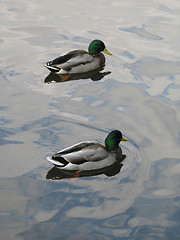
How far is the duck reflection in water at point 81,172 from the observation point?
643cm

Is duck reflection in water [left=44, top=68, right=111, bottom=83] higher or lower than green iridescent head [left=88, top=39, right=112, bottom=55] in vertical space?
lower

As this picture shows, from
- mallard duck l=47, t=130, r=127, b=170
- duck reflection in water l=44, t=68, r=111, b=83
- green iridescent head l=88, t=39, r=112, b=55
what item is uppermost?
green iridescent head l=88, t=39, r=112, b=55

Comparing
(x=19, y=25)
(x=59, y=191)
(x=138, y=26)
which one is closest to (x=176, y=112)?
(x=59, y=191)

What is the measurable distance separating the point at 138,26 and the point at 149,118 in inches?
171

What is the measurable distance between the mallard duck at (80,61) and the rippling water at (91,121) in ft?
0.75

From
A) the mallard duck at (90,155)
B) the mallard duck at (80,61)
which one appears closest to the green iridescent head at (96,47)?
the mallard duck at (80,61)

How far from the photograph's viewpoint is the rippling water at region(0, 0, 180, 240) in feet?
18.9

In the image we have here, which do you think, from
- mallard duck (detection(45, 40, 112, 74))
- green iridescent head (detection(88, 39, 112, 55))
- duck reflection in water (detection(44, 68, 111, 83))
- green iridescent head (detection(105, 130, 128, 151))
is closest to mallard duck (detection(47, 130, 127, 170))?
green iridescent head (detection(105, 130, 128, 151))

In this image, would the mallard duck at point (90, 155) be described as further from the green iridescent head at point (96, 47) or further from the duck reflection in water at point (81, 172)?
the green iridescent head at point (96, 47)

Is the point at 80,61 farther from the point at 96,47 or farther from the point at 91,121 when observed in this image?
the point at 91,121

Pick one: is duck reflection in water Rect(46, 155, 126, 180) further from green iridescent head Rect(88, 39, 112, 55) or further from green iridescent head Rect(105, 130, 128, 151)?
green iridescent head Rect(88, 39, 112, 55)

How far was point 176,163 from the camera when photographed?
6.90 m

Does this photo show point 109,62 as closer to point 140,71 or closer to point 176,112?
point 140,71

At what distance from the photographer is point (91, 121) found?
7.66 meters
